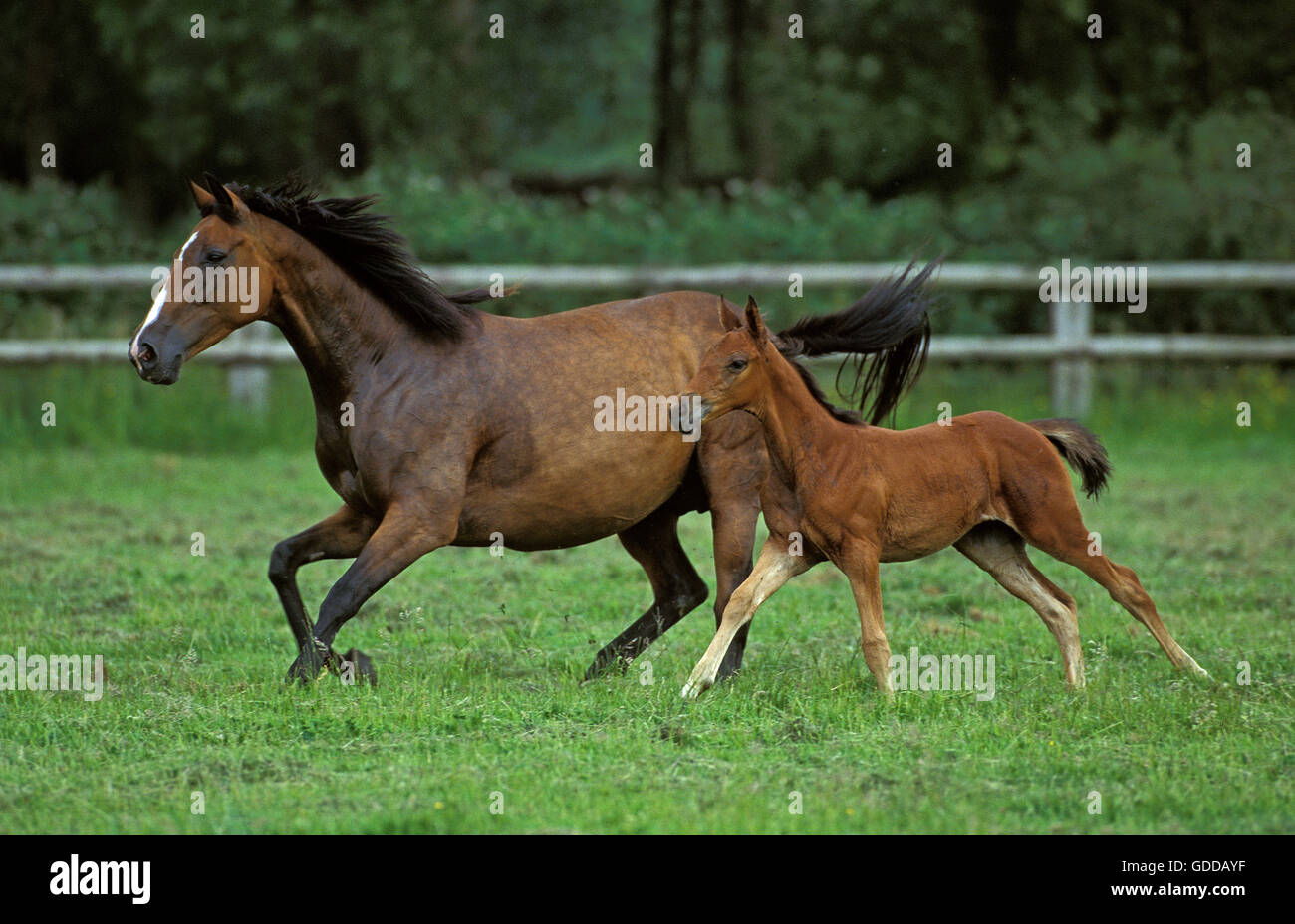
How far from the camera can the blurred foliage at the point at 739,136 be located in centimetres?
1596

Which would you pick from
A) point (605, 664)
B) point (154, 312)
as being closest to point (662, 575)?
point (605, 664)

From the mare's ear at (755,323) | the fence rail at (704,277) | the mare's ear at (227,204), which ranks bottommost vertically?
the mare's ear at (755,323)

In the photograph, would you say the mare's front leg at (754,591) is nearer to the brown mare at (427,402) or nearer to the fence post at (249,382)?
the brown mare at (427,402)

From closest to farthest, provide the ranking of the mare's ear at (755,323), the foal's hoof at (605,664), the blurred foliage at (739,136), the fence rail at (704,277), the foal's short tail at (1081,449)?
1. the mare's ear at (755,323)
2. the foal's short tail at (1081,449)
3. the foal's hoof at (605,664)
4. the fence rail at (704,277)
5. the blurred foliage at (739,136)

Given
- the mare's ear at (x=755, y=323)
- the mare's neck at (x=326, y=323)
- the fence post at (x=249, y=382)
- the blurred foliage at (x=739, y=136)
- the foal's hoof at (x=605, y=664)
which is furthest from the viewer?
the blurred foliage at (x=739, y=136)

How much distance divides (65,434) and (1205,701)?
398 inches

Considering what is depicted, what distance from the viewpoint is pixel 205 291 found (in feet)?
19.4

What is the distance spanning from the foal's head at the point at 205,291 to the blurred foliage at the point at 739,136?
9.03 m

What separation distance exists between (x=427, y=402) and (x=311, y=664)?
3.50 feet

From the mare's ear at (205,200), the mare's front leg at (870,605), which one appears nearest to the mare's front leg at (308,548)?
the mare's ear at (205,200)

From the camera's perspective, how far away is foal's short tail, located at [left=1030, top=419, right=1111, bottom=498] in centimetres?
630

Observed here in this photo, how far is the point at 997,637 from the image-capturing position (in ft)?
23.5

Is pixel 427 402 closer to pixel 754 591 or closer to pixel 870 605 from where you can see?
pixel 754 591

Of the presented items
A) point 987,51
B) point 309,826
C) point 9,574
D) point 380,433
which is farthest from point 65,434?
point 987,51
